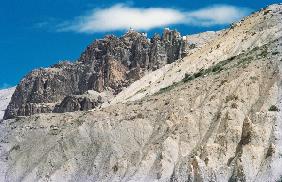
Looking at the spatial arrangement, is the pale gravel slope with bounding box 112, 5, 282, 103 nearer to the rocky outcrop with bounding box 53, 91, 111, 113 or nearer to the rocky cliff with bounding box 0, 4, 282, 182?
the rocky cliff with bounding box 0, 4, 282, 182

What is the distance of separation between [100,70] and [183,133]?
7486cm

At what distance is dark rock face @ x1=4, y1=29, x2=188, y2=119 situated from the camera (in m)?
141

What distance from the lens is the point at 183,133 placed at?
73.2 metres

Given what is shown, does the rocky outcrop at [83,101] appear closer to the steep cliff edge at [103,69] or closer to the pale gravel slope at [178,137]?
the steep cliff edge at [103,69]

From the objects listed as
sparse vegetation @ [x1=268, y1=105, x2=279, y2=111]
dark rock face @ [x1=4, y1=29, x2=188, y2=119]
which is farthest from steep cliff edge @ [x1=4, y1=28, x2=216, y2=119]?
sparse vegetation @ [x1=268, y1=105, x2=279, y2=111]

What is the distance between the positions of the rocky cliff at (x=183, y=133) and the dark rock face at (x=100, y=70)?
4092cm

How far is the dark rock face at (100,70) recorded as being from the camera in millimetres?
140625

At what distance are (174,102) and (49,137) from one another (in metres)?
15.7

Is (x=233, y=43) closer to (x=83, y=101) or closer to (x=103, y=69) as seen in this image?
(x=83, y=101)

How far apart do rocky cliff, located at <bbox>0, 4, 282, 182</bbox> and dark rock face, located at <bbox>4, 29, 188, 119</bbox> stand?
40.9m

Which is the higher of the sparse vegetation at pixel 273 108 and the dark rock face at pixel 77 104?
the dark rock face at pixel 77 104

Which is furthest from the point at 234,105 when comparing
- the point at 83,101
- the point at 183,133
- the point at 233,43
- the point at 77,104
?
the point at 83,101

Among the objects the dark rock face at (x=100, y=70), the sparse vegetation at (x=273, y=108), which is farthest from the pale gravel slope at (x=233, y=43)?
the dark rock face at (x=100, y=70)

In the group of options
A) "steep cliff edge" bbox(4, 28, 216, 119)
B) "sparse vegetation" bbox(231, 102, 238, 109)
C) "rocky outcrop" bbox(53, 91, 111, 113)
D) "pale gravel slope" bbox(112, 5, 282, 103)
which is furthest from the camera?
"steep cliff edge" bbox(4, 28, 216, 119)
